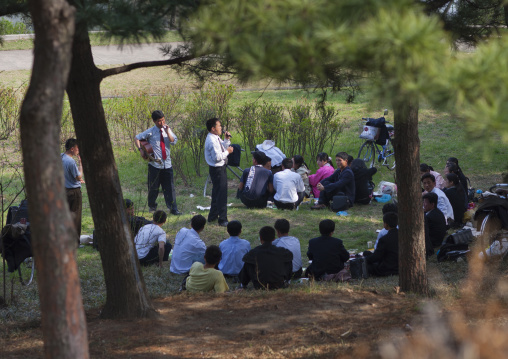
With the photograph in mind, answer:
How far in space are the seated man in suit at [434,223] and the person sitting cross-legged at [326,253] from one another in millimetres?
1598

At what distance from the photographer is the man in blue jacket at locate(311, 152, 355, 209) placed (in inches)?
430

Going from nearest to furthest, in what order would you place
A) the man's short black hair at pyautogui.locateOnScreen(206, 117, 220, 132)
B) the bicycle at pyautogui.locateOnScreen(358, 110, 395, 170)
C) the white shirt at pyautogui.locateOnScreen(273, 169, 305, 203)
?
the man's short black hair at pyautogui.locateOnScreen(206, 117, 220, 132) < the white shirt at pyautogui.locateOnScreen(273, 169, 305, 203) < the bicycle at pyautogui.locateOnScreen(358, 110, 395, 170)

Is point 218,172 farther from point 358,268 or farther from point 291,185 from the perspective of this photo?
point 358,268

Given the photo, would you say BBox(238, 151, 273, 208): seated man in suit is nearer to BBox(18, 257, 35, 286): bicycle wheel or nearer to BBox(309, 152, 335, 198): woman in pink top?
BBox(309, 152, 335, 198): woman in pink top

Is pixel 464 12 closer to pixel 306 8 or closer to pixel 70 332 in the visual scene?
pixel 306 8

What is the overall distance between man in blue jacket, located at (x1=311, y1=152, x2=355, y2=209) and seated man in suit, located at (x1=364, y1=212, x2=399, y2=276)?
334 centimetres

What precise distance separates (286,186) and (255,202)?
658 mm

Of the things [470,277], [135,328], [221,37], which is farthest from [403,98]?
[470,277]

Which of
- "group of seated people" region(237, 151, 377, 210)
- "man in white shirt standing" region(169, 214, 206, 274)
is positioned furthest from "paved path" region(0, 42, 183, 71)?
"man in white shirt standing" region(169, 214, 206, 274)

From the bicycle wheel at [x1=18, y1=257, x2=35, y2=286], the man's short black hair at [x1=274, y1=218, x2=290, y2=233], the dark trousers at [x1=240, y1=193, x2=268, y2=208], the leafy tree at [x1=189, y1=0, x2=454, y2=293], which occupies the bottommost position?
the bicycle wheel at [x1=18, y1=257, x2=35, y2=286]

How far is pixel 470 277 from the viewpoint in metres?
6.59

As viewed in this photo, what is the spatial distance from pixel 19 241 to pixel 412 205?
14.5ft

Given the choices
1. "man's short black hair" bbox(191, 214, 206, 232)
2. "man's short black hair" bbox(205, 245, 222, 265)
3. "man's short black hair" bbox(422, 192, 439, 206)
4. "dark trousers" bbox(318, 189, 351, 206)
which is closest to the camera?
"man's short black hair" bbox(205, 245, 222, 265)

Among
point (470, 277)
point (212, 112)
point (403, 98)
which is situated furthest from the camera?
point (212, 112)
